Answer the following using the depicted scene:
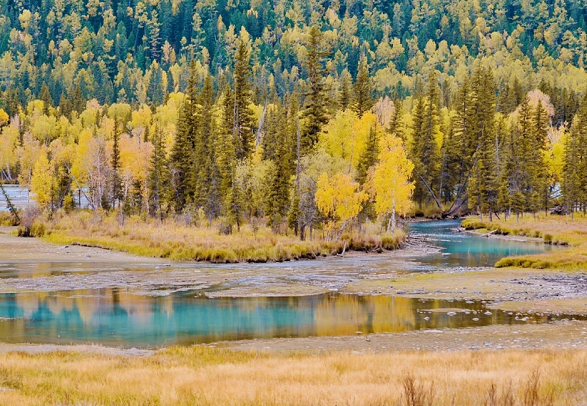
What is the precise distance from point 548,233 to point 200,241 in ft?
128

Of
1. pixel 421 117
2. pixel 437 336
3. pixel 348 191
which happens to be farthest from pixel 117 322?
pixel 421 117

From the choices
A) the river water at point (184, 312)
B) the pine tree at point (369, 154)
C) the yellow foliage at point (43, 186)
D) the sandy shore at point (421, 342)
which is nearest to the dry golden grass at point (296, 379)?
the sandy shore at point (421, 342)

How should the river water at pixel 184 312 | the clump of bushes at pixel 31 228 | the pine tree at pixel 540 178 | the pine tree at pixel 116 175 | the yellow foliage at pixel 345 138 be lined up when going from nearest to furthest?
the river water at pixel 184 312 < the clump of bushes at pixel 31 228 < the yellow foliage at pixel 345 138 < the pine tree at pixel 116 175 < the pine tree at pixel 540 178

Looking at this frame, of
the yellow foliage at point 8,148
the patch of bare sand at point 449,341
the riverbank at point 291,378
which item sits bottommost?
Result: the patch of bare sand at point 449,341

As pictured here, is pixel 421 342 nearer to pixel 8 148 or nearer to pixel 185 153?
pixel 185 153

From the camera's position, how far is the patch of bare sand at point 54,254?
5266 cm

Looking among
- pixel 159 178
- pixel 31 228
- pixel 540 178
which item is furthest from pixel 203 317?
pixel 540 178

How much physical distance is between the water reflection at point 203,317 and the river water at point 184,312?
4cm

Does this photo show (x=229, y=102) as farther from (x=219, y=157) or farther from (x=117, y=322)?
(x=117, y=322)

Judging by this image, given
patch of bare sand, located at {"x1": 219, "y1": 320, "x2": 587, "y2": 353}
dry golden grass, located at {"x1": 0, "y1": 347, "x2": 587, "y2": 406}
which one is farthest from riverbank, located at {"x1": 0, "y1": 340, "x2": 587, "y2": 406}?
patch of bare sand, located at {"x1": 219, "y1": 320, "x2": 587, "y2": 353}

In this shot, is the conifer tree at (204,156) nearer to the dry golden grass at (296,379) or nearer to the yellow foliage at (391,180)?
the yellow foliage at (391,180)

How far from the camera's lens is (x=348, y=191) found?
59438 millimetres

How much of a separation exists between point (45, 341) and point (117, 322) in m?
4.28

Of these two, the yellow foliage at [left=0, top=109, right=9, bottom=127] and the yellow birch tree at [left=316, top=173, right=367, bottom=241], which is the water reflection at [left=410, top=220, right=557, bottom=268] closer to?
the yellow birch tree at [left=316, top=173, right=367, bottom=241]
